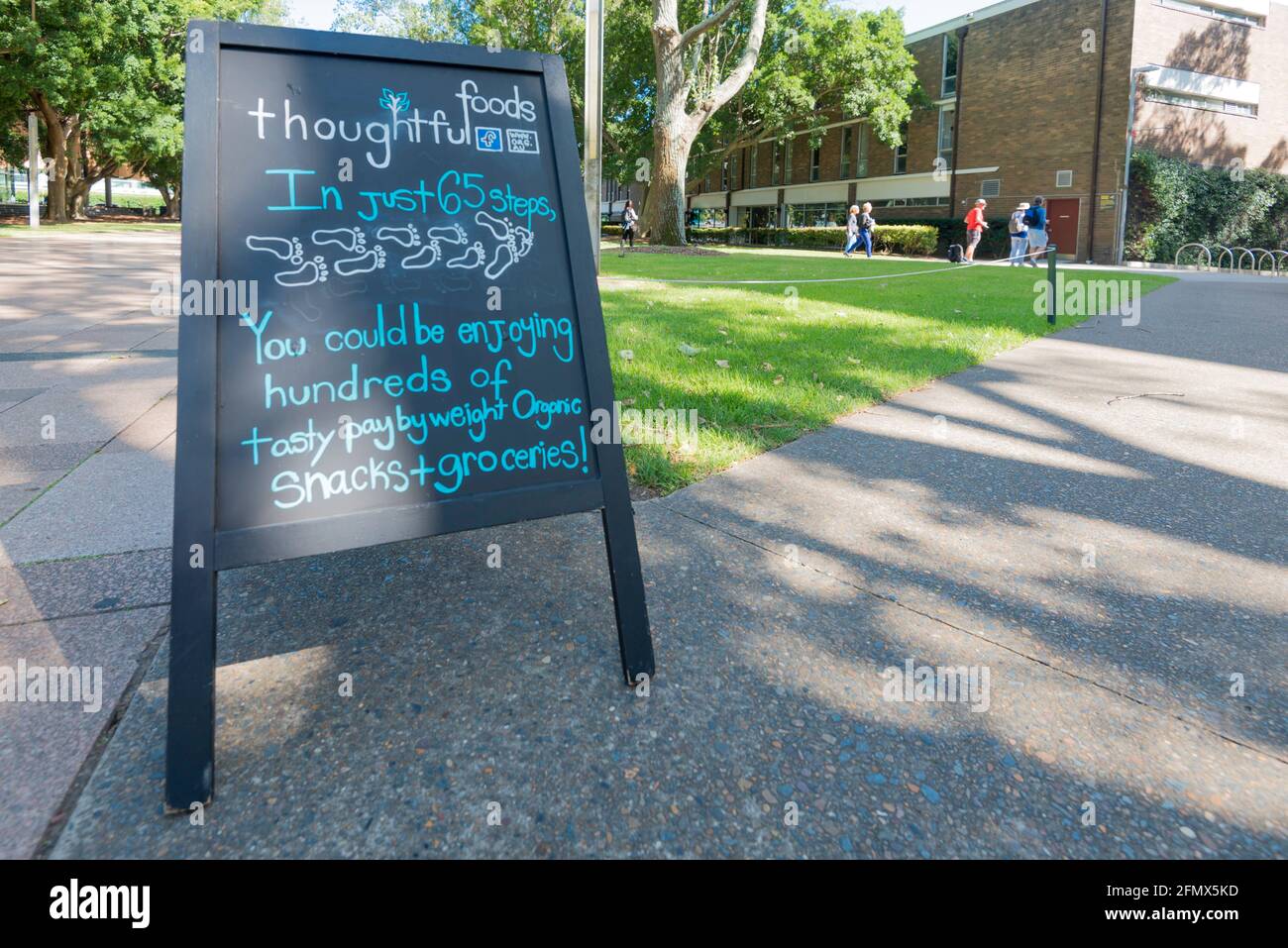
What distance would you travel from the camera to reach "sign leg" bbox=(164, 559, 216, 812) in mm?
1951

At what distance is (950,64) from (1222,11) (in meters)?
10.2

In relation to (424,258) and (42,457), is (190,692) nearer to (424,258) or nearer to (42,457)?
(424,258)

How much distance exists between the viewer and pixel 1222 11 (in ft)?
103

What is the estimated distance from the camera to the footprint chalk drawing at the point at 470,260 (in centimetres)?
247

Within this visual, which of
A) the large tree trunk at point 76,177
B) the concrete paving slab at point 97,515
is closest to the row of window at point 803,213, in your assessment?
the large tree trunk at point 76,177

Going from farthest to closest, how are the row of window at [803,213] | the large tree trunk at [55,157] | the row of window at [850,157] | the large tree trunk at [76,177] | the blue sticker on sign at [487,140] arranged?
1. the large tree trunk at [76,177]
2. the row of window at [803,213]
3. the row of window at [850,157]
4. the large tree trunk at [55,157]
5. the blue sticker on sign at [487,140]

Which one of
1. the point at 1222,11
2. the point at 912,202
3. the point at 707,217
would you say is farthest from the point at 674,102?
the point at 707,217

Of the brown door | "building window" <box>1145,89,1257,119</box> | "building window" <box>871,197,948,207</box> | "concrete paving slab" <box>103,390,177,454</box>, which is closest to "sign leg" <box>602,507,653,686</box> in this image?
"concrete paving slab" <box>103,390,177,454</box>

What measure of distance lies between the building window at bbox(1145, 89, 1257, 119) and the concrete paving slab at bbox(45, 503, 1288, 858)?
35084 millimetres

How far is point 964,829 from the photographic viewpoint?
1.91 m

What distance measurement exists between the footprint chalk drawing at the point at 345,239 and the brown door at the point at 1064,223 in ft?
114

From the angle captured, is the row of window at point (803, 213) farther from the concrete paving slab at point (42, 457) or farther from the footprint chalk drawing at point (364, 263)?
the footprint chalk drawing at point (364, 263)

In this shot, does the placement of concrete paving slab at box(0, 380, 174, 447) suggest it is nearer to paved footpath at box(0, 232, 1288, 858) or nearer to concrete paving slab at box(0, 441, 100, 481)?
concrete paving slab at box(0, 441, 100, 481)
